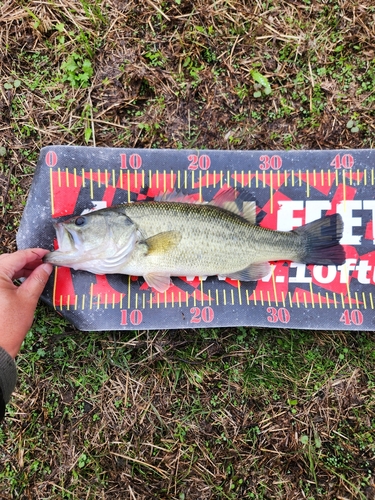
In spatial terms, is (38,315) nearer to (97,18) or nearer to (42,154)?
(42,154)

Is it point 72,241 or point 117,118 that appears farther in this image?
point 117,118

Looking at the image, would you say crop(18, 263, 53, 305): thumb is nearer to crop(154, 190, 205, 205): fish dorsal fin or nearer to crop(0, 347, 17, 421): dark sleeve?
crop(0, 347, 17, 421): dark sleeve

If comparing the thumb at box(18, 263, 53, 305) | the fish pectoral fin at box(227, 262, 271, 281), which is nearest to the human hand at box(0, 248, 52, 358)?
the thumb at box(18, 263, 53, 305)

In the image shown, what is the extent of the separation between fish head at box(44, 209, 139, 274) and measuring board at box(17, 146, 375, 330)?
12.4 inches

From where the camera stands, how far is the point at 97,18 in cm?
356

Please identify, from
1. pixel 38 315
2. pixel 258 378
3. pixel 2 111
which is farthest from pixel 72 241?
pixel 258 378

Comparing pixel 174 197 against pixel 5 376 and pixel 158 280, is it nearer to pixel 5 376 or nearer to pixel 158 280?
pixel 158 280

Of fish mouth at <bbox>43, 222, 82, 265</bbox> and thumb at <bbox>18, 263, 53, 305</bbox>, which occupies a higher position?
fish mouth at <bbox>43, 222, 82, 265</bbox>

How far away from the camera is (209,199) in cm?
350

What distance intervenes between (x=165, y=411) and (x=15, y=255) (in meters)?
1.86

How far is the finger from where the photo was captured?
3.01m

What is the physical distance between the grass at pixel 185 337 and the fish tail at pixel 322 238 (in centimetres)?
73

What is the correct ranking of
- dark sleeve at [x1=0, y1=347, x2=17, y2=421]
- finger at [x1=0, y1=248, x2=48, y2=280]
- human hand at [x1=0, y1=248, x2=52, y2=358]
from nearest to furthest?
dark sleeve at [x1=0, y1=347, x2=17, y2=421] → human hand at [x1=0, y1=248, x2=52, y2=358] → finger at [x1=0, y1=248, x2=48, y2=280]

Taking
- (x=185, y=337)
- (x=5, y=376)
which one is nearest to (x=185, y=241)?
(x=185, y=337)
